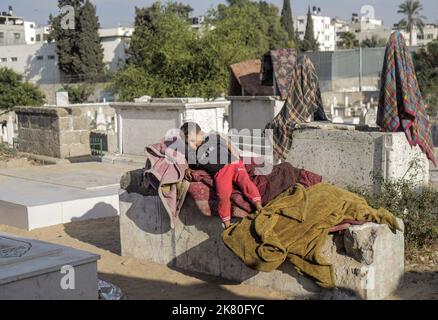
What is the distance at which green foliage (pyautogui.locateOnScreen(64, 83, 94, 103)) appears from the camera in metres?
38.7

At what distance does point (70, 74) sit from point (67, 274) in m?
47.7

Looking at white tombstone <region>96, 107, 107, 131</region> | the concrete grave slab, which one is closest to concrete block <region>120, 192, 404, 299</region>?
the concrete grave slab

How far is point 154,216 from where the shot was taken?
19.0 ft

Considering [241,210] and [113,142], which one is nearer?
[241,210]

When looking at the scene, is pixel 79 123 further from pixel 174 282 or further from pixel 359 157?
pixel 174 282

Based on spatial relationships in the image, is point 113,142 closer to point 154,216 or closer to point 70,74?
point 154,216

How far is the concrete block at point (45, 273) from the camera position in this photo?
3.77 meters

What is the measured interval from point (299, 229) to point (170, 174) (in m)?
1.40

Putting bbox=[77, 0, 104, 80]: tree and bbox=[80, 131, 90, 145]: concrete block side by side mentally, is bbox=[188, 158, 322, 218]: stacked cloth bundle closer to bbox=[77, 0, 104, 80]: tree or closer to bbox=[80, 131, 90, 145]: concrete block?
bbox=[80, 131, 90, 145]: concrete block

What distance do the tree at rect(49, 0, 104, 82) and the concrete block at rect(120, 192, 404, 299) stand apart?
4336cm

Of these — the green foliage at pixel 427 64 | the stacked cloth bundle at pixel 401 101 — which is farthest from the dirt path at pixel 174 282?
the green foliage at pixel 427 64
